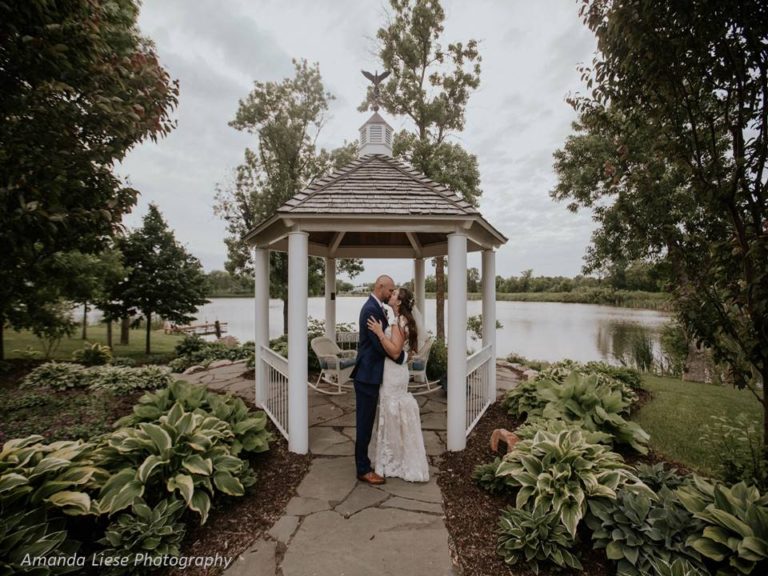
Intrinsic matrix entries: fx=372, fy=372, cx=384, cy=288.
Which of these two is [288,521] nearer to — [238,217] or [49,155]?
[49,155]

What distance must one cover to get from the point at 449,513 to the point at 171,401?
11.2 feet

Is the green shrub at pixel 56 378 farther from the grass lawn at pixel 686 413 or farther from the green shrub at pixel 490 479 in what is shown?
the grass lawn at pixel 686 413

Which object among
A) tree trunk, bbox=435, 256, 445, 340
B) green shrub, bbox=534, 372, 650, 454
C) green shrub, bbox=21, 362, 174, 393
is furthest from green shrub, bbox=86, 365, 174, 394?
tree trunk, bbox=435, 256, 445, 340

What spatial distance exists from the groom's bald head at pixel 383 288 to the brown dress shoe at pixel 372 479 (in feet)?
5.93

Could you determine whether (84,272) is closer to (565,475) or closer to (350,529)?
(350,529)

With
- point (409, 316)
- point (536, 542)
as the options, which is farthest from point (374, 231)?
point (536, 542)

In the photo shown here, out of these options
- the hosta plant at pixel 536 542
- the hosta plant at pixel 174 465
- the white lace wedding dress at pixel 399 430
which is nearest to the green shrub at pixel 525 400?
the white lace wedding dress at pixel 399 430

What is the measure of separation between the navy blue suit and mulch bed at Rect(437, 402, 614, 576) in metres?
0.90

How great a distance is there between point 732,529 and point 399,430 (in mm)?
2535

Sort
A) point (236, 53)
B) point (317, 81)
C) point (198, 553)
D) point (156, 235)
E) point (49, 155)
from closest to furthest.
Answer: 1. point (198, 553)
2. point (49, 155)
3. point (236, 53)
4. point (156, 235)
5. point (317, 81)

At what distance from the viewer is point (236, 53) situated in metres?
7.85

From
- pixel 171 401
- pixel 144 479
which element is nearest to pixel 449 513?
pixel 144 479

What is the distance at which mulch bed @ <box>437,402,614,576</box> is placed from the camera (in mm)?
2672

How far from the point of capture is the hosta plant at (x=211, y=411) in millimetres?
4148
